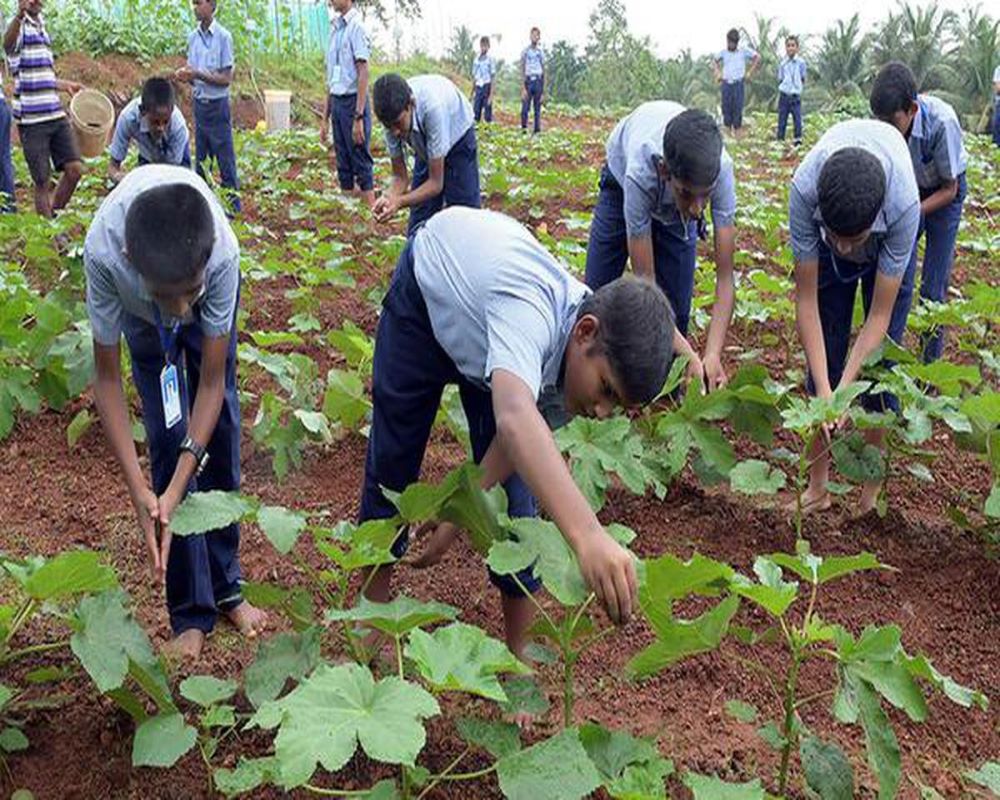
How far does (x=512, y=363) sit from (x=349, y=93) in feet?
23.0

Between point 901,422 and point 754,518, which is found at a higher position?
point 901,422

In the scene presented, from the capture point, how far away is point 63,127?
22.9 ft

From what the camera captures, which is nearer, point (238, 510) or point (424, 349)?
point (238, 510)

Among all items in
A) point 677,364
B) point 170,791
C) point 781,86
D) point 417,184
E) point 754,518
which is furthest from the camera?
point 781,86

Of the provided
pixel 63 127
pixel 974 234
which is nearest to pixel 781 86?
pixel 974 234

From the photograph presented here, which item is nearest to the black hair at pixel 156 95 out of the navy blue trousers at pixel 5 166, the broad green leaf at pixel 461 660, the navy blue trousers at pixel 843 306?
the navy blue trousers at pixel 5 166

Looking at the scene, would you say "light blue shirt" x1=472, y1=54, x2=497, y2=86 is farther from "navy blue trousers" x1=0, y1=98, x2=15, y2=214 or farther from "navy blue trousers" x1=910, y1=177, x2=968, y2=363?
"navy blue trousers" x1=910, y1=177, x2=968, y2=363

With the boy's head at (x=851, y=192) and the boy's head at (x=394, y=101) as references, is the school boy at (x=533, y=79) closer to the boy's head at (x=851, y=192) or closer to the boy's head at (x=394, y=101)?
the boy's head at (x=394, y=101)

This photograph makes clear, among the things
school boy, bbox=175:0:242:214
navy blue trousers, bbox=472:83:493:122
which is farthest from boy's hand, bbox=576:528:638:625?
navy blue trousers, bbox=472:83:493:122

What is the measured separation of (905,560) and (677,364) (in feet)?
3.08

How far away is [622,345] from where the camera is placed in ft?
6.29

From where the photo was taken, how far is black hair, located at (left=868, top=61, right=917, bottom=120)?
3.86 meters

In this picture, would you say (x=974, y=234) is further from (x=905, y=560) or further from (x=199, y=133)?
(x=199, y=133)

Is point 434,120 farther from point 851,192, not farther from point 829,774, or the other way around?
point 829,774
